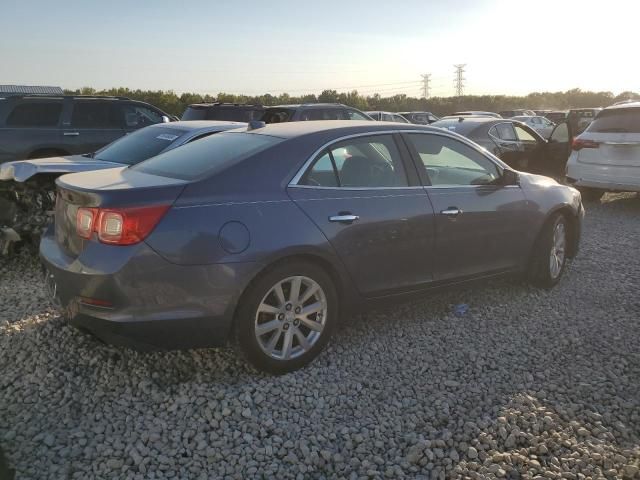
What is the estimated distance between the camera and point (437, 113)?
52562 mm

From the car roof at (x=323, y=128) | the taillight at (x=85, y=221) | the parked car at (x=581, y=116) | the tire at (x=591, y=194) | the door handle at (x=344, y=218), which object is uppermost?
the parked car at (x=581, y=116)

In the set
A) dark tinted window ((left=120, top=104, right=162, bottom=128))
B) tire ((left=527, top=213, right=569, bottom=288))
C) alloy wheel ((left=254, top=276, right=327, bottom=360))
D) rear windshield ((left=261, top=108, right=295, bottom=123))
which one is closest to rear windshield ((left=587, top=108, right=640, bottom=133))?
tire ((left=527, top=213, right=569, bottom=288))

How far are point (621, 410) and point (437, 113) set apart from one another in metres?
51.5

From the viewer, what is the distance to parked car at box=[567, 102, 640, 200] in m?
8.77

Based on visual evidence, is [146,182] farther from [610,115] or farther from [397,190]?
[610,115]

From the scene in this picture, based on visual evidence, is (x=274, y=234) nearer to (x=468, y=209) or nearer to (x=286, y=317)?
(x=286, y=317)

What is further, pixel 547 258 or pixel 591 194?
pixel 591 194

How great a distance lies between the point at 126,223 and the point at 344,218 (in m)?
1.37

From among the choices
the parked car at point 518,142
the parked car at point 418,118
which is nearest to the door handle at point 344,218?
the parked car at point 518,142

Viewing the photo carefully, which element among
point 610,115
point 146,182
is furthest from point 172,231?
point 610,115

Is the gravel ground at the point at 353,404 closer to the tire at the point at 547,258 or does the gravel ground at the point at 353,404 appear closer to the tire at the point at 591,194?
the tire at the point at 547,258

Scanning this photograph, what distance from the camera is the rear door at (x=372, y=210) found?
12.4ft

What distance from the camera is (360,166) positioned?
4141 millimetres

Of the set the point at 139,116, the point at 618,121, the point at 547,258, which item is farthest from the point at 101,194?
the point at 618,121
